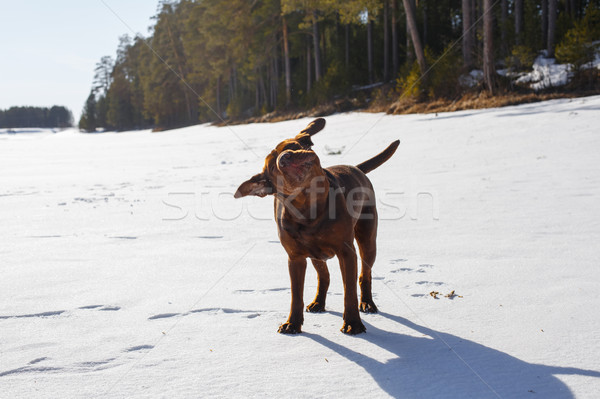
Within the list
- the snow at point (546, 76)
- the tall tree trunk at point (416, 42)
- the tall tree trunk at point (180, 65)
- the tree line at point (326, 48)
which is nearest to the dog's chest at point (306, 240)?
the tree line at point (326, 48)

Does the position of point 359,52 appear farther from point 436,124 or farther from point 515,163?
point 515,163

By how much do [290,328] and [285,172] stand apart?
95cm

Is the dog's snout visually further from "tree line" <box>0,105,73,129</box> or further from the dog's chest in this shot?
"tree line" <box>0,105,73,129</box>

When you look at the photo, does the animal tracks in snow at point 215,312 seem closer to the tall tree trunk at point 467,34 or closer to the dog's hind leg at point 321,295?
the dog's hind leg at point 321,295

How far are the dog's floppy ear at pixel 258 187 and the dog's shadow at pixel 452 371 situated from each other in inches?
35.0

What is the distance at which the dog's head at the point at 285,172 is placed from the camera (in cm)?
228

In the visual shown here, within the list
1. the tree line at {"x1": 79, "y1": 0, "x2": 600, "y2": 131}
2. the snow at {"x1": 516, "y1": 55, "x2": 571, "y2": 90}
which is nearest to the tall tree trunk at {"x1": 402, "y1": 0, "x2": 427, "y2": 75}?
the tree line at {"x1": 79, "y1": 0, "x2": 600, "y2": 131}

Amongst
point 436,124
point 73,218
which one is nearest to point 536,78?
point 436,124

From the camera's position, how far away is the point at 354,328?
8.61ft

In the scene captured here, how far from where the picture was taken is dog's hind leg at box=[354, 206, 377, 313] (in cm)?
299

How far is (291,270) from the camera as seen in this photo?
267 cm

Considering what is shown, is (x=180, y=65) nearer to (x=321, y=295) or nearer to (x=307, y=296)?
(x=307, y=296)

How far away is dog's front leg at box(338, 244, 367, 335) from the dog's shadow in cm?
12

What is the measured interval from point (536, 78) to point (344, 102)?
33.9ft
